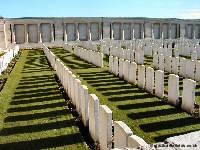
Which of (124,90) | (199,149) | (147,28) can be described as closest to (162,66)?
(124,90)

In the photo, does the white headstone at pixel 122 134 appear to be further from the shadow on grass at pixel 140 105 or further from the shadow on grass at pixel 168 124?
the shadow on grass at pixel 140 105

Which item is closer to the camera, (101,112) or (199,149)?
(199,149)

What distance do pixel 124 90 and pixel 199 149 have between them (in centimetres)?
711

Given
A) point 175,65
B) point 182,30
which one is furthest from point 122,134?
point 182,30

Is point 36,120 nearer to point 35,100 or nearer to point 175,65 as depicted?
point 35,100

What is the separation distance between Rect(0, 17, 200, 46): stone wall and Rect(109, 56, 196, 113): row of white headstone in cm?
2994

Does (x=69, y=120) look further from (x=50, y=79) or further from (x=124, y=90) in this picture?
(x=50, y=79)

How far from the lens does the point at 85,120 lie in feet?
21.6

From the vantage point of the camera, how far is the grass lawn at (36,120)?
18.7 feet

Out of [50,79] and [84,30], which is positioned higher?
[84,30]

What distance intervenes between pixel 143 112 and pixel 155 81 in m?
2.13

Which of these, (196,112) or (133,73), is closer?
(196,112)

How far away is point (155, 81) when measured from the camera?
30.7ft

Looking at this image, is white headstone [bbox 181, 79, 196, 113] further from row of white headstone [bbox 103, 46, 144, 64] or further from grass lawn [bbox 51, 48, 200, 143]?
row of white headstone [bbox 103, 46, 144, 64]
